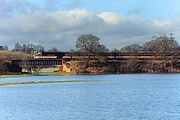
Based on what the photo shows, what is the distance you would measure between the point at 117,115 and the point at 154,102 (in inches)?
503

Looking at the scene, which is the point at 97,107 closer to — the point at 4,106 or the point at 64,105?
the point at 64,105

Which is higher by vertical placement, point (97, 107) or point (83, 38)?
point (83, 38)

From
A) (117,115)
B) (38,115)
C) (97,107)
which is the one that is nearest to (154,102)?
(97,107)

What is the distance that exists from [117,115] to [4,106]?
16.9 meters

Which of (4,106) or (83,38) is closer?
(4,106)

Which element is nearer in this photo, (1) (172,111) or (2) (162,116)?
(2) (162,116)

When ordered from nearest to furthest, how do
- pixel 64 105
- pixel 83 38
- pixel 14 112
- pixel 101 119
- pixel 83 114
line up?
1. pixel 101 119
2. pixel 83 114
3. pixel 14 112
4. pixel 64 105
5. pixel 83 38

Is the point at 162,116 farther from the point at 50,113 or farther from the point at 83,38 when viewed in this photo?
the point at 83,38

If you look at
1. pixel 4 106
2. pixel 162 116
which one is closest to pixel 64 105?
pixel 4 106

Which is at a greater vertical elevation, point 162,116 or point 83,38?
point 83,38

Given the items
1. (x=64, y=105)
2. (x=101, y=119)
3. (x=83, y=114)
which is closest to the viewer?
(x=101, y=119)

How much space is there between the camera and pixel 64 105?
53.8 metres

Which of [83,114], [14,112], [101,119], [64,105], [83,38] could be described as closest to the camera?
[101,119]

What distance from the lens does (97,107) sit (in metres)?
50.7
